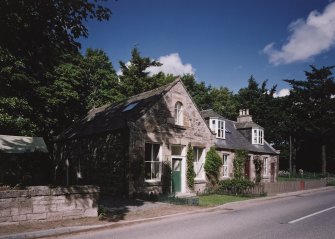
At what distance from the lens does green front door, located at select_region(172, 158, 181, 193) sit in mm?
21000

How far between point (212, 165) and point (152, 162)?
19.0 feet

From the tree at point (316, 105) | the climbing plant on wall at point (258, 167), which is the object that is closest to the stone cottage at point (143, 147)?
the climbing plant on wall at point (258, 167)

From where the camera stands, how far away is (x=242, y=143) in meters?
30.6

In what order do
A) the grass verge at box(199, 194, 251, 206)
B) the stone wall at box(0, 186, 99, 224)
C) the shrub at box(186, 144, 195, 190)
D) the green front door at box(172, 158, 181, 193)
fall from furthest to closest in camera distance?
the shrub at box(186, 144, 195, 190)
the green front door at box(172, 158, 181, 193)
the grass verge at box(199, 194, 251, 206)
the stone wall at box(0, 186, 99, 224)

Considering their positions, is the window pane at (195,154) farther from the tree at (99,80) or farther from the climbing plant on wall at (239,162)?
the tree at (99,80)

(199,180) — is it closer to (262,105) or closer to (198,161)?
→ (198,161)

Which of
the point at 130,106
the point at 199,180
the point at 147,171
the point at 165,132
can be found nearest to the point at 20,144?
the point at 130,106

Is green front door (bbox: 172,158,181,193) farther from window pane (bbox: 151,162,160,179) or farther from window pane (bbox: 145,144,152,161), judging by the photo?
window pane (bbox: 145,144,152,161)

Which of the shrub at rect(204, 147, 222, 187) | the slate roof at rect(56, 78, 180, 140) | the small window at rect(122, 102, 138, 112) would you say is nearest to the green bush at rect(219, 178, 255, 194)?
the shrub at rect(204, 147, 222, 187)

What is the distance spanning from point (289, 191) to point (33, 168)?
21500 mm

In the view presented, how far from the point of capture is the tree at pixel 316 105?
5297cm

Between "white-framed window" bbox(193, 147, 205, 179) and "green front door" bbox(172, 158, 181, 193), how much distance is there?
6.67ft

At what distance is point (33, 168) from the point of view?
24.9 metres

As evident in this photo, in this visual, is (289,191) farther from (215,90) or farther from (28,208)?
(215,90)
